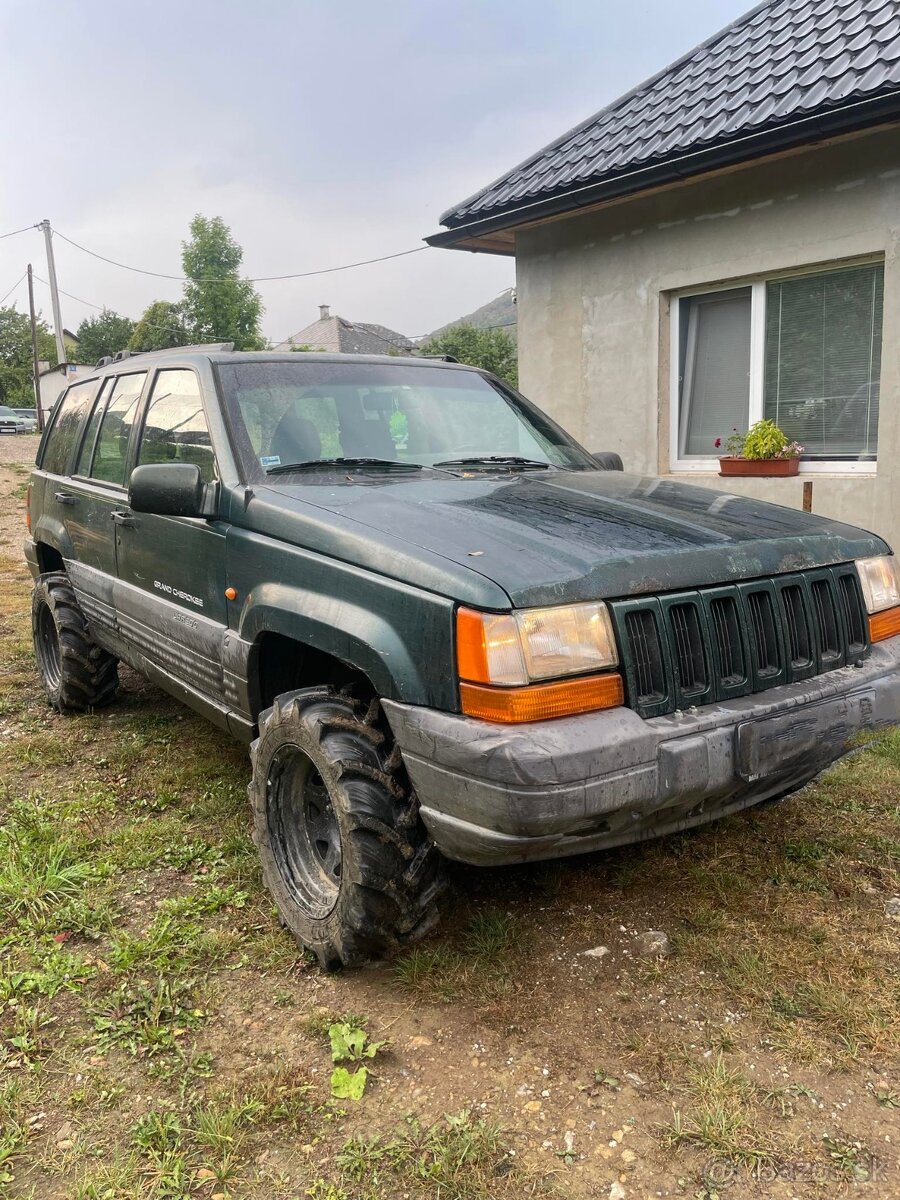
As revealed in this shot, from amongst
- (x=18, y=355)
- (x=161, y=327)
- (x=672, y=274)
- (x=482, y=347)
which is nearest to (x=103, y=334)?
(x=18, y=355)

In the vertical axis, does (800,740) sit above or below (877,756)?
above

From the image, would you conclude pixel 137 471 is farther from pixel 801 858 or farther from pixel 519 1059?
pixel 801 858

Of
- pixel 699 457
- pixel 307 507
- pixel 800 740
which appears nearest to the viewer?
pixel 800 740

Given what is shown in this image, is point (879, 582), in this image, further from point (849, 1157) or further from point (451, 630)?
Result: point (849, 1157)

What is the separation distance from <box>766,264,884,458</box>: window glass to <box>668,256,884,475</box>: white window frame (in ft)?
0.16

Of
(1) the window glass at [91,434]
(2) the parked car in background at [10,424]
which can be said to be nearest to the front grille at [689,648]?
(1) the window glass at [91,434]

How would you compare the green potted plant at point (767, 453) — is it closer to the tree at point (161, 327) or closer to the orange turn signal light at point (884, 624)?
the orange turn signal light at point (884, 624)

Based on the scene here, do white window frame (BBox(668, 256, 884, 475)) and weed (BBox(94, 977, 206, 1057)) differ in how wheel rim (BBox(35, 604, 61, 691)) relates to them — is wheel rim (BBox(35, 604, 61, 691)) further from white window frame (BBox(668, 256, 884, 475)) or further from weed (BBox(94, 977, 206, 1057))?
white window frame (BBox(668, 256, 884, 475))

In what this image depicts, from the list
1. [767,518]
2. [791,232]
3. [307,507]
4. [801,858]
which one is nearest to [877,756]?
[801,858]

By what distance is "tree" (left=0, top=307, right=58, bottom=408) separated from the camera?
67.1 metres

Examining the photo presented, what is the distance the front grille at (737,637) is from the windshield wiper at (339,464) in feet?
4.31

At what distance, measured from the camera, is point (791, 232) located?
627 cm

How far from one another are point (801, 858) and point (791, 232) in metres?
4.73

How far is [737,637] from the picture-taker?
8.13 ft
